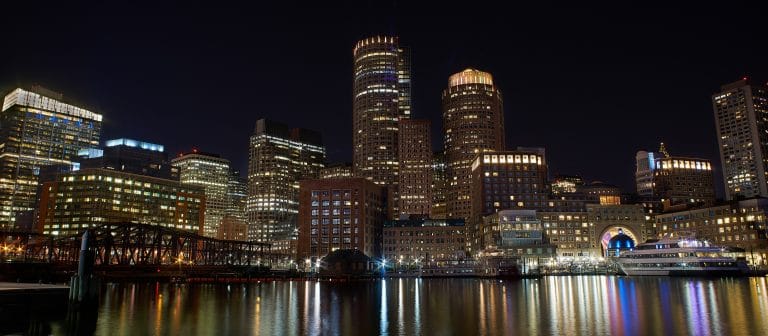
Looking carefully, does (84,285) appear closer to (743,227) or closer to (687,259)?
(687,259)

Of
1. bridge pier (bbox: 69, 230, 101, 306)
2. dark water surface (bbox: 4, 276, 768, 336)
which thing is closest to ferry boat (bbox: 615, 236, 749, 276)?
dark water surface (bbox: 4, 276, 768, 336)

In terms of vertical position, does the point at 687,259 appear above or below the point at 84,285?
above

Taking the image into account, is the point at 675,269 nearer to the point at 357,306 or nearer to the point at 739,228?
the point at 739,228

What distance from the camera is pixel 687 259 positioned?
160m

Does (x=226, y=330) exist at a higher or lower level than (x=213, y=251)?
lower

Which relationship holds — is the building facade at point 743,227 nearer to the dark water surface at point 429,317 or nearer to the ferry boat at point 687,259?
the ferry boat at point 687,259

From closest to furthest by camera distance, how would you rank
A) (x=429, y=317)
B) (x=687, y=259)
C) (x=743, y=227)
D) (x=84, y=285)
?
(x=429, y=317)
(x=84, y=285)
(x=687, y=259)
(x=743, y=227)

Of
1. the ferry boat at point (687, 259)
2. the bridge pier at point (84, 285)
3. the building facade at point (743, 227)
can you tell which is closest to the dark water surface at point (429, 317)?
the bridge pier at point (84, 285)

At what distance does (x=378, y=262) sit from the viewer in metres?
192

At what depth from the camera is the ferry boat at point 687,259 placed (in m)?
158

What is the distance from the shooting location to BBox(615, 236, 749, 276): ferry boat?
520 feet

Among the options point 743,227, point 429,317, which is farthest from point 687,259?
point 429,317

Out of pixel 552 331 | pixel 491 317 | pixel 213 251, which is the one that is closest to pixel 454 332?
pixel 552 331

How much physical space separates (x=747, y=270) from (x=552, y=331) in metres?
150
